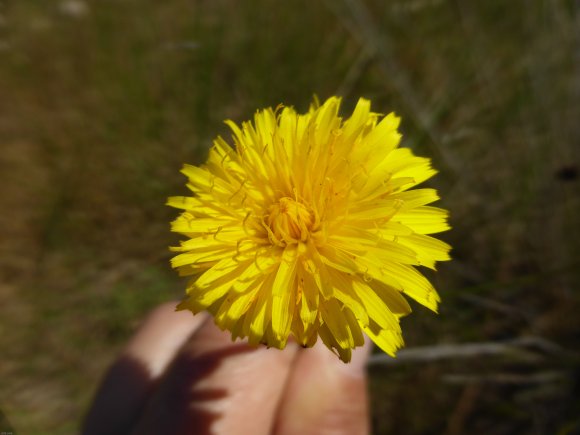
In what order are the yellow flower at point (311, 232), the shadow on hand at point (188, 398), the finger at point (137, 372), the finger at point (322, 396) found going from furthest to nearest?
the finger at point (137, 372), the finger at point (322, 396), the shadow on hand at point (188, 398), the yellow flower at point (311, 232)

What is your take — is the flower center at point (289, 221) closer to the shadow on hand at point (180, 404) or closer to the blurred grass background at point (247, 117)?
the shadow on hand at point (180, 404)

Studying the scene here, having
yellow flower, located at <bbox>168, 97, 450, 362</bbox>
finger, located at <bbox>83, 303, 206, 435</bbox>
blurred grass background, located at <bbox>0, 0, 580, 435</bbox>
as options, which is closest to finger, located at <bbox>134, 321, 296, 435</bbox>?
finger, located at <bbox>83, 303, 206, 435</bbox>

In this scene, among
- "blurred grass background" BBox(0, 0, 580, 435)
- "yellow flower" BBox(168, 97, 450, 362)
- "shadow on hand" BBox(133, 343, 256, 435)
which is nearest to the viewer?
"yellow flower" BBox(168, 97, 450, 362)

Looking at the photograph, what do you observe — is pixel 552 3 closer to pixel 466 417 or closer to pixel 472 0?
pixel 472 0

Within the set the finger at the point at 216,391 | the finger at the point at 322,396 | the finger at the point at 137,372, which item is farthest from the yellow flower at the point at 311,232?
the finger at the point at 137,372

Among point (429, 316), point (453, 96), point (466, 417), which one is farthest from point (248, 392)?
point (453, 96)

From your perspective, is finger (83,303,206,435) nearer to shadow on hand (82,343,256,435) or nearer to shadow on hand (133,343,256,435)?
shadow on hand (82,343,256,435)
